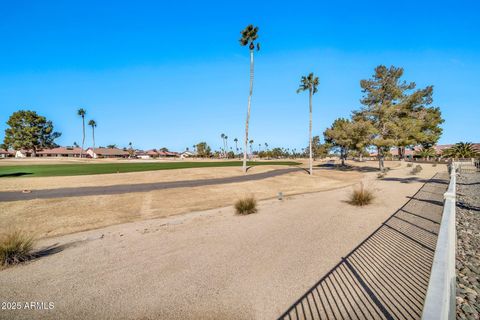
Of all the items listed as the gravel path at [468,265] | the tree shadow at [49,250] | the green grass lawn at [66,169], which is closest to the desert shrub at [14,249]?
the tree shadow at [49,250]

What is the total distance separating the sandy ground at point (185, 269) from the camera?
180 inches

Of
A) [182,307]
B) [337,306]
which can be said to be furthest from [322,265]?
[182,307]

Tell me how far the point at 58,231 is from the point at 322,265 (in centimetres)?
1078

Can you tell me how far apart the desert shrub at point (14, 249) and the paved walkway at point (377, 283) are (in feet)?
25.5

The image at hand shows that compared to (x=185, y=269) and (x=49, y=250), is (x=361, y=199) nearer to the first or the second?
(x=185, y=269)

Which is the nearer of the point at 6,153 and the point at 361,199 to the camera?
the point at 361,199

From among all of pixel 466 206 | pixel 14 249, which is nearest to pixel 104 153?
pixel 14 249

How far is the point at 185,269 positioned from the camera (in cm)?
618

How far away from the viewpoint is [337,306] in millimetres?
4383

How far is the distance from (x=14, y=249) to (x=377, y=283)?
32.3ft

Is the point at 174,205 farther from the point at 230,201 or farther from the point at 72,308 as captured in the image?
the point at 72,308

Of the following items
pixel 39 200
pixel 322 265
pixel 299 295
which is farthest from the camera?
pixel 39 200

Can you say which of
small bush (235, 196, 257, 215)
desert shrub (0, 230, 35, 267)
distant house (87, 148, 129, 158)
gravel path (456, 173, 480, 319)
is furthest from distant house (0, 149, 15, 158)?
gravel path (456, 173, 480, 319)

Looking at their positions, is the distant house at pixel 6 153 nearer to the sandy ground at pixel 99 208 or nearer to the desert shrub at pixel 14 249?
the sandy ground at pixel 99 208
